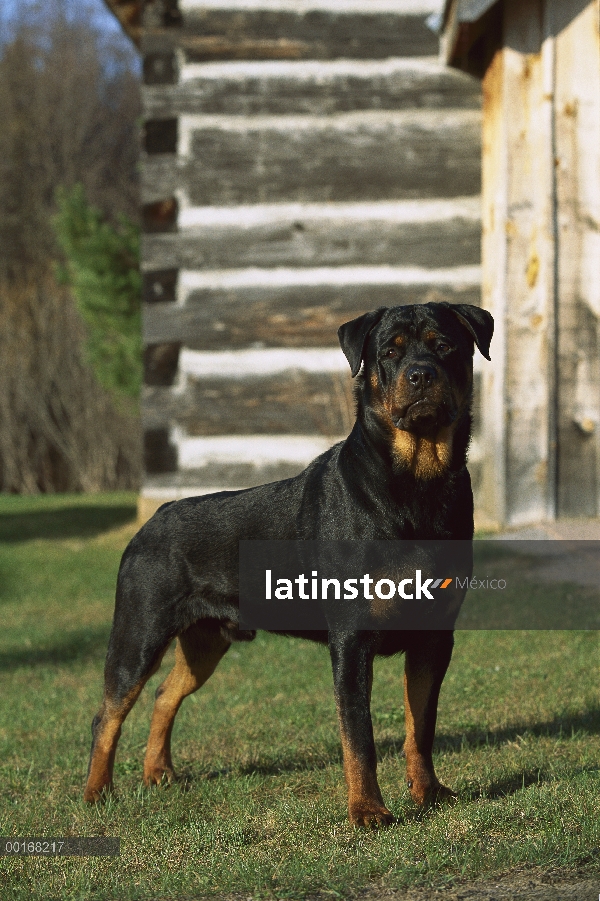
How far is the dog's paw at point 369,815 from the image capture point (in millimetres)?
3299

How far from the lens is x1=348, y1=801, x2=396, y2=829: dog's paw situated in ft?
10.8

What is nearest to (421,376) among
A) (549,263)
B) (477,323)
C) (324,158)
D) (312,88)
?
(477,323)

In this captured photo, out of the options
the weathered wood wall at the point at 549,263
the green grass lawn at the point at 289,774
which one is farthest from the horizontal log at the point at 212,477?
the green grass lawn at the point at 289,774

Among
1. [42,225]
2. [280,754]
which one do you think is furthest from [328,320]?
[42,225]

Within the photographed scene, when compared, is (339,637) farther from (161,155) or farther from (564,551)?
(161,155)

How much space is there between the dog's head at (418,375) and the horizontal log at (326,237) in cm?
614

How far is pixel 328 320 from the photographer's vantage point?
32.0 ft

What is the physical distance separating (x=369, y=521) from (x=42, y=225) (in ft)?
77.6

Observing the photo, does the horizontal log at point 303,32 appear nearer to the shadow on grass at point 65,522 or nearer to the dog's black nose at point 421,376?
the shadow on grass at point 65,522

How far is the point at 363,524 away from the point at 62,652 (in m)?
4.26

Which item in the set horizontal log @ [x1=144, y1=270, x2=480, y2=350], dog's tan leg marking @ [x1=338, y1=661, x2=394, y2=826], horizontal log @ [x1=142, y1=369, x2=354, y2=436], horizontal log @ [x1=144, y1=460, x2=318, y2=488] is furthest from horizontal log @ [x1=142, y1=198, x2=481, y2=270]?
dog's tan leg marking @ [x1=338, y1=661, x2=394, y2=826]

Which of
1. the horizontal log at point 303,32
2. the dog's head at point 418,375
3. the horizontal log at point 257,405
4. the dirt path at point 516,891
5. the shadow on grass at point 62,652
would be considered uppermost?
the horizontal log at point 303,32

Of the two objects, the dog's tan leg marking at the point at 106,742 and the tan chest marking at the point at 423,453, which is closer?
the tan chest marking at the point at 423,453

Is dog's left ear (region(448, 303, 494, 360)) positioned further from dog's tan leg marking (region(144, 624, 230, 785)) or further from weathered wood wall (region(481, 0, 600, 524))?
weathered wood wall (region(481, 0, 600, 524))
